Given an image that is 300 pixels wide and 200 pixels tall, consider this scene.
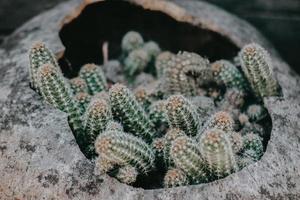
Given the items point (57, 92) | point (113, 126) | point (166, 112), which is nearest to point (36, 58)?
point (57, 92)

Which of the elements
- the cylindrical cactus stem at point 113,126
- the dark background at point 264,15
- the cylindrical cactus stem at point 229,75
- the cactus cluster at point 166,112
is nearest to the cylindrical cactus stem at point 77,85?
the cactus cluster at point 166,112

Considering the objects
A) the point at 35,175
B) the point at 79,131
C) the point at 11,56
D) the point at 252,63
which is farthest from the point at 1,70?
the point at 252,63

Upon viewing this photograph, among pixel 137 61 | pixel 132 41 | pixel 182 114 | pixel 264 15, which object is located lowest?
pixel 137 61

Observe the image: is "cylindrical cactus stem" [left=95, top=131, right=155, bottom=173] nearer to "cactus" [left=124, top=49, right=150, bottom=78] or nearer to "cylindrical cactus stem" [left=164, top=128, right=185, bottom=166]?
"cylindrical cactus stem" [left=164, top=128, right=185, bottom=166]

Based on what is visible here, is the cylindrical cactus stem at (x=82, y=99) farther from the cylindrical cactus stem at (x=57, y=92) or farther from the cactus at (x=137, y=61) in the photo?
the cactus at (x=137, y=61)

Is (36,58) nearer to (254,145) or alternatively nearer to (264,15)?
(254,145)

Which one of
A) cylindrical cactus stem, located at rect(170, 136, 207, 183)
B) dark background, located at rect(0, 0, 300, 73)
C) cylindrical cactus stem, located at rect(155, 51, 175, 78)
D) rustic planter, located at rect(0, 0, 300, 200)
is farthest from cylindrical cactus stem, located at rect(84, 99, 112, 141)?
dark background, located at rect(0, 0, 300, 73)
